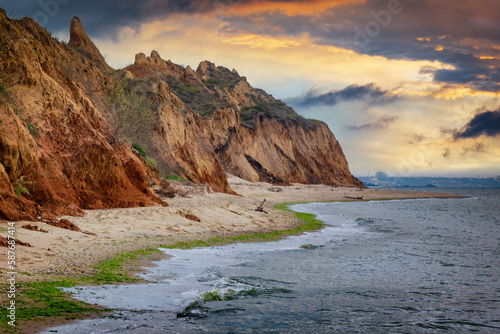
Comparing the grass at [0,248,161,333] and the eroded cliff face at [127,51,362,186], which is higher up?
the eroded cliff face at [127,51,362,186]

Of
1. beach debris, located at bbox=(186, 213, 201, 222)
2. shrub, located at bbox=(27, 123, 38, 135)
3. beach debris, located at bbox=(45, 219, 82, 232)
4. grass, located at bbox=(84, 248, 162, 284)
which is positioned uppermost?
shrub, located at bbox=(27, 123, 38, 135)

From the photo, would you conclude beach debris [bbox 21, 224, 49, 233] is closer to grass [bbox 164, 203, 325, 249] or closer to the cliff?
the cliff

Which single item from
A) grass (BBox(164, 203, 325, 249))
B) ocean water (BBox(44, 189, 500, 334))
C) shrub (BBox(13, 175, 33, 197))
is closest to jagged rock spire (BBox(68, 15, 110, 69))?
grass (BBox(164, 203, 325, 249))

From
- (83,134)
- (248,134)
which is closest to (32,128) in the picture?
(83,134)

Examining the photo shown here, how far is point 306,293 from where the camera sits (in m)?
9.00

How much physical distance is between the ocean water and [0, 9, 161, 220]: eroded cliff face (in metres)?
5.57

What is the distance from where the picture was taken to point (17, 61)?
16016 mm

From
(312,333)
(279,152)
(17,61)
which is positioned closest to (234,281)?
(312,333)

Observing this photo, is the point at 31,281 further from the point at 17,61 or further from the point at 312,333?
the point at 17,61

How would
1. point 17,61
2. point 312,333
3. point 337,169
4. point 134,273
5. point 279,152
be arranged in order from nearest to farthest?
point 312,333 < point 134,273 < point 17,61 < point 279,152 < point 337,169

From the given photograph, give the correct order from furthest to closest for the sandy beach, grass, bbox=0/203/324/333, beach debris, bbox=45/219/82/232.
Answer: beach debris, bbox=45/219/82/232 → the sandy beach → grass, bbox=0/203/324/333

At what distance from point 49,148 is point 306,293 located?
12.7m

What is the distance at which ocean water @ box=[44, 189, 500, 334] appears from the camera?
6.77 meters

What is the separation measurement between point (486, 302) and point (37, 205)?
44.4 feet
